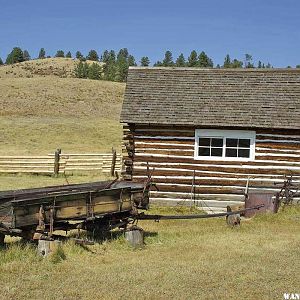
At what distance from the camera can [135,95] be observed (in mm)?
19219

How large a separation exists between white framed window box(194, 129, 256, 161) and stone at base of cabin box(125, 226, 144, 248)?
297 inches

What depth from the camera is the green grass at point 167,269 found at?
7.87 m

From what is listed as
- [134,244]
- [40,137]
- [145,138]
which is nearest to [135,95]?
[145,138]

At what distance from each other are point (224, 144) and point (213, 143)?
1.32ft

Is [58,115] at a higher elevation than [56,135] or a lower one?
higher

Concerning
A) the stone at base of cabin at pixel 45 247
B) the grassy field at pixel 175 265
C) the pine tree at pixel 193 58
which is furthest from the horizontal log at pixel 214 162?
the pine tree at pixel 193 58

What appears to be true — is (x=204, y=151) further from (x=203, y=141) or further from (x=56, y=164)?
(x=56, y=164)

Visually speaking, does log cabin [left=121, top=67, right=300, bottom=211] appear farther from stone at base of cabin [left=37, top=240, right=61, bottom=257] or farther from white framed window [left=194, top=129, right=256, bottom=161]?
stone at base of cabin [left=37, top=240, right=61, bottom=257]

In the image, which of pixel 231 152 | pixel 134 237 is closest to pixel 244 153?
pixel 231 152

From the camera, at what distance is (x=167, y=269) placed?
923cm

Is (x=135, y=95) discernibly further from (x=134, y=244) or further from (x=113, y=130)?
(x=113, y=130)

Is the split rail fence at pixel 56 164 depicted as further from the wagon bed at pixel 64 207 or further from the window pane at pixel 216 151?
the wagon bed at pixel 64 207

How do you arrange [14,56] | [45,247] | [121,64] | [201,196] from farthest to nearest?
[14,56]
[121,64]
[201,196]
[45,247]

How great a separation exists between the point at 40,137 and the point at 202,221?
111 feet
